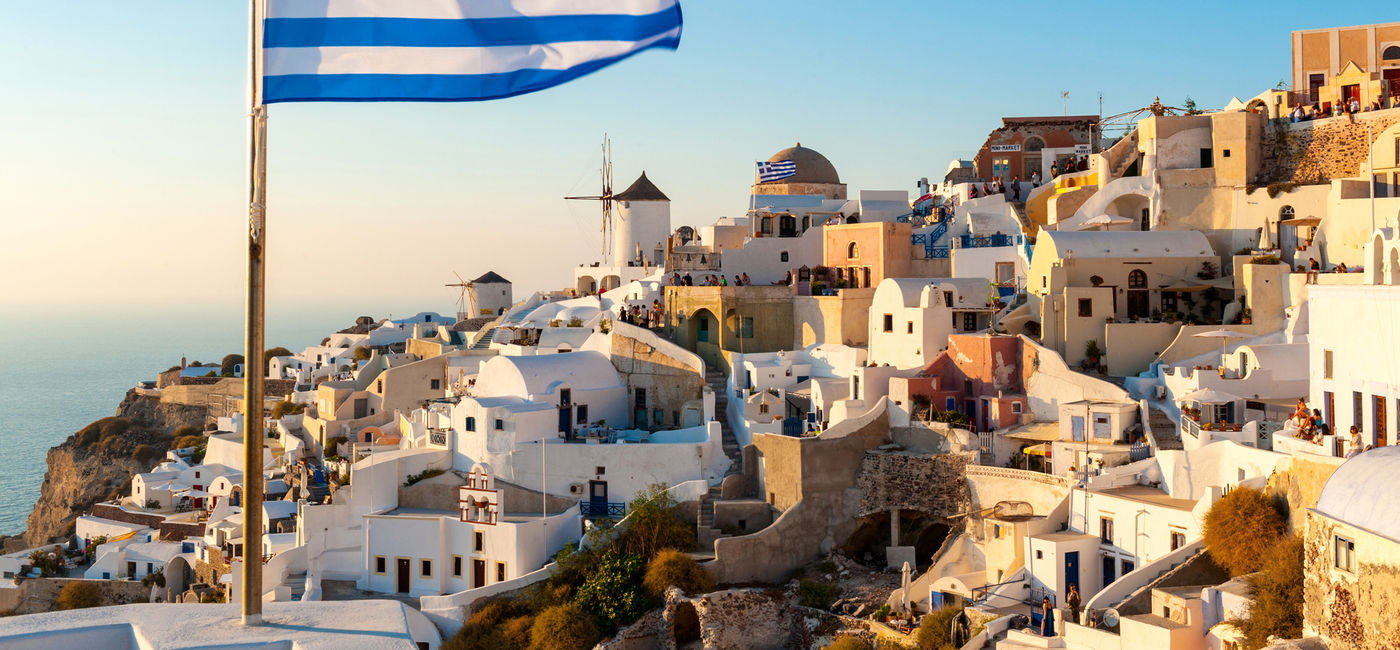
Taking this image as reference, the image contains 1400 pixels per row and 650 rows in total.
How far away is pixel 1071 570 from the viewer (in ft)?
68.8

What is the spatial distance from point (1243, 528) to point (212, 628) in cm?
1625

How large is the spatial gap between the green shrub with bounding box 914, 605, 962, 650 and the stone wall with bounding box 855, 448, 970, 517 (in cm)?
429

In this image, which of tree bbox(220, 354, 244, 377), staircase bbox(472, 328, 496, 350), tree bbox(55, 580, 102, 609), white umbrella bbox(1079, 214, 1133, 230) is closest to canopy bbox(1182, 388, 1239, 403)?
white umbrella bbox(1079, 214, 1133, 230)

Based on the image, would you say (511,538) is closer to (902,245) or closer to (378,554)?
(378,554)

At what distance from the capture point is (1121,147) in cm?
3428

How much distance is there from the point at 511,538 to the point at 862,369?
345 inches

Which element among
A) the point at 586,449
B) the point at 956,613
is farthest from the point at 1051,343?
the point at 586,449

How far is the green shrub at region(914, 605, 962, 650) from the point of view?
2058 cm

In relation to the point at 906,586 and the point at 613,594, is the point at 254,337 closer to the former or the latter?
the point at 906,586

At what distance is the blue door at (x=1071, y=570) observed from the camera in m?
20.9

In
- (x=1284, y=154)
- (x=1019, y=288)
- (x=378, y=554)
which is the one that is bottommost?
(x=378, y=554)

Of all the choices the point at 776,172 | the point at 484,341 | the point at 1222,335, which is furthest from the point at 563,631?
the point at 776,172

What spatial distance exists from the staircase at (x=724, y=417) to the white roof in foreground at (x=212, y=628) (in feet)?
75.7

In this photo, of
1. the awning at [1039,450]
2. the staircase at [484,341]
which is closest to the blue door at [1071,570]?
the awning at [1039,450]
